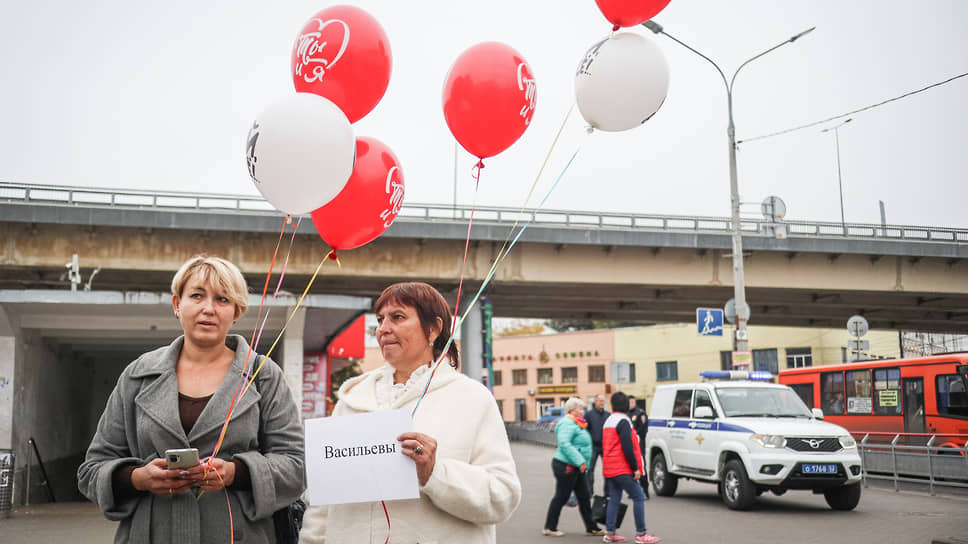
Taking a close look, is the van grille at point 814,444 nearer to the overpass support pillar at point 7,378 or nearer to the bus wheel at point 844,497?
the bus wheel at point 844,497

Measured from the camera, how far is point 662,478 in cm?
1634

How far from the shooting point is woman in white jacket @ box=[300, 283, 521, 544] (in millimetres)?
3043

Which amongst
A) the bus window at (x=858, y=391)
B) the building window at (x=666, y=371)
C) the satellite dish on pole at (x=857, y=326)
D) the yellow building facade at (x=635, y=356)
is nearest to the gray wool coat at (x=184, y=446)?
the satellite dish on pole at (x=857, y=326)

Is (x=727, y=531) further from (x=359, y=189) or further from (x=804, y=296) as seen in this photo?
(x=804, y=296)

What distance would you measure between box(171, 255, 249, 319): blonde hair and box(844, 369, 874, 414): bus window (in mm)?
22792

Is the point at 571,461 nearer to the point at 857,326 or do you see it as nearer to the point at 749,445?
the point at 749,445

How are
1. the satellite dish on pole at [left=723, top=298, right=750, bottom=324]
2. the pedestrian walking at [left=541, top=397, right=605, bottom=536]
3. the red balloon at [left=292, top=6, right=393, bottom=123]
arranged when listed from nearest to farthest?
the red balloon at [left=292, top=6, right=393, bottom=123] → the pedestrian walking at [left=541, top=397, right=605, bottom=536] → the satellite dish on pole at [left=723, top=298, right=750, bottom=324]

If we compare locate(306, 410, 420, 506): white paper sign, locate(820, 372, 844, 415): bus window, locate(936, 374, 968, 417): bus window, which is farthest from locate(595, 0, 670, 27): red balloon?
locate(820, 372, 844, 415): bus window

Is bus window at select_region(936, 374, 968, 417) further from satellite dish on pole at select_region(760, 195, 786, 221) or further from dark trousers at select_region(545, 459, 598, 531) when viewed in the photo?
dark trousers at select_region(545, 459, 598, 531)

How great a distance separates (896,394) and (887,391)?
0.34 metres

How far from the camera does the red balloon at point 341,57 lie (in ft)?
15.2

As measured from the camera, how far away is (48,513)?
1331 centimetres

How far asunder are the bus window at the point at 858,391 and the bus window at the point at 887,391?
317 millimetres

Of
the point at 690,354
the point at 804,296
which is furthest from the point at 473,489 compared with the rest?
the point at 690,354
